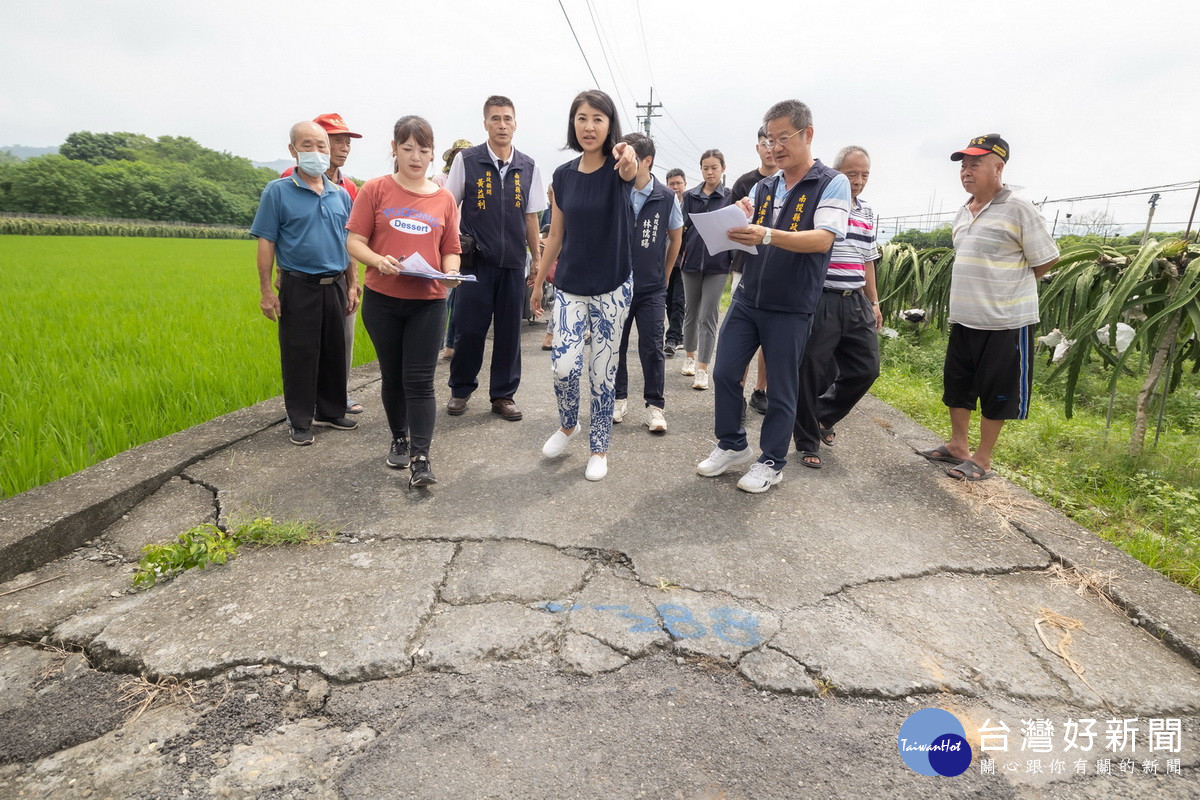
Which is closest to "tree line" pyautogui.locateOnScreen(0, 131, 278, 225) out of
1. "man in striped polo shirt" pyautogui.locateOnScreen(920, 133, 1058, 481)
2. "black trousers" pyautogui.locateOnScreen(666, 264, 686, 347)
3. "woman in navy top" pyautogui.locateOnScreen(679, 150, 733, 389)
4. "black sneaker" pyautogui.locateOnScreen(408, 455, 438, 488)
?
"black trousers" pyautogui.locateOnScreen(666, 264, 686, 347)

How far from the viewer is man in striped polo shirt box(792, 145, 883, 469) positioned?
349 cm

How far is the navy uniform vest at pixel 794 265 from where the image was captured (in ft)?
9.48

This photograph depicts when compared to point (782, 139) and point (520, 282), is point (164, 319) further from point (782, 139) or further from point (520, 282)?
point (782, 139)

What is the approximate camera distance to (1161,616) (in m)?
2.19

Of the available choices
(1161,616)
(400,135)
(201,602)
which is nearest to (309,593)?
(201,602)

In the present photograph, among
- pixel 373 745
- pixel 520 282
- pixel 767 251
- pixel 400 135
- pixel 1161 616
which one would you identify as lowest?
pixel 373 745

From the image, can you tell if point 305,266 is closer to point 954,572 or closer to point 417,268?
point 417,268

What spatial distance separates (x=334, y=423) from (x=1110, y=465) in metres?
4.40

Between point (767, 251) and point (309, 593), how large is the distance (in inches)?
92.6

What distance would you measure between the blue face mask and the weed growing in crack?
178cm

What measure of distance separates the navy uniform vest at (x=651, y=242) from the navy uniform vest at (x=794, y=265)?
99 cm

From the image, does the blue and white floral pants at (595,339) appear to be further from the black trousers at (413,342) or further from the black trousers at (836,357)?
the black trousers at (836,357)

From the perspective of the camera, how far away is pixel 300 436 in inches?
139

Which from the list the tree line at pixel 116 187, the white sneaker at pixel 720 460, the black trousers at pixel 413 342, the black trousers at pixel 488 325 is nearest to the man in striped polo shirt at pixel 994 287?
the white sneaker at pixel 720 460
